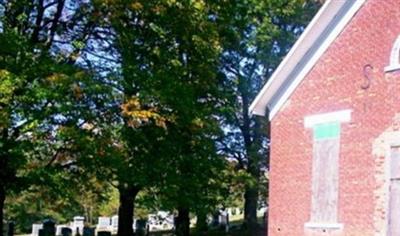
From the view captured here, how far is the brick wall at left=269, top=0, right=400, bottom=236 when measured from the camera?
15.1 meters

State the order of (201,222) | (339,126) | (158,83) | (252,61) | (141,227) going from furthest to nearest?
(141,227)
(252,61)
(201,222)
(158,83)
(339,126)

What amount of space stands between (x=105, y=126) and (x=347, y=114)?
28.1 feet

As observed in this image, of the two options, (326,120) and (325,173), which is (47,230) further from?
(326,120)

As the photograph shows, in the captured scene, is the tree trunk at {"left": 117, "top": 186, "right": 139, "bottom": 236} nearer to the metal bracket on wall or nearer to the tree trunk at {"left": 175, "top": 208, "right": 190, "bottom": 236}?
the tree trunk at {"left": 175, "top": 208, "right": 190, "bottom": 236}

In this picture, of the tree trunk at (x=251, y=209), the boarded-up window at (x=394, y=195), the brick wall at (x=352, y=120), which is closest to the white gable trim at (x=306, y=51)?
the brick wall at (x=352, y=120)

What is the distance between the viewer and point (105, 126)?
21828 mm

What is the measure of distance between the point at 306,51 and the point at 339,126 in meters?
2.33

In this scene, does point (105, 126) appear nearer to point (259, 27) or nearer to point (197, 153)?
point (197, 153)

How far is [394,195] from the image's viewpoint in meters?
14.7

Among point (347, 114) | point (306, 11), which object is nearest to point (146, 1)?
point (347, 114)

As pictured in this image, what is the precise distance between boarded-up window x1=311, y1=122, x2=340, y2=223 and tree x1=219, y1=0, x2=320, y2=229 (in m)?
13.1

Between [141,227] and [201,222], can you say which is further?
[141,227]

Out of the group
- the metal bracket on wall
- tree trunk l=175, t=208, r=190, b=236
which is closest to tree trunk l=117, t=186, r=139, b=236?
tree trunk l=175, t=208, r=190, b=236

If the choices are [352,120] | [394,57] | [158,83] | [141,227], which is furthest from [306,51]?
[141,227]
